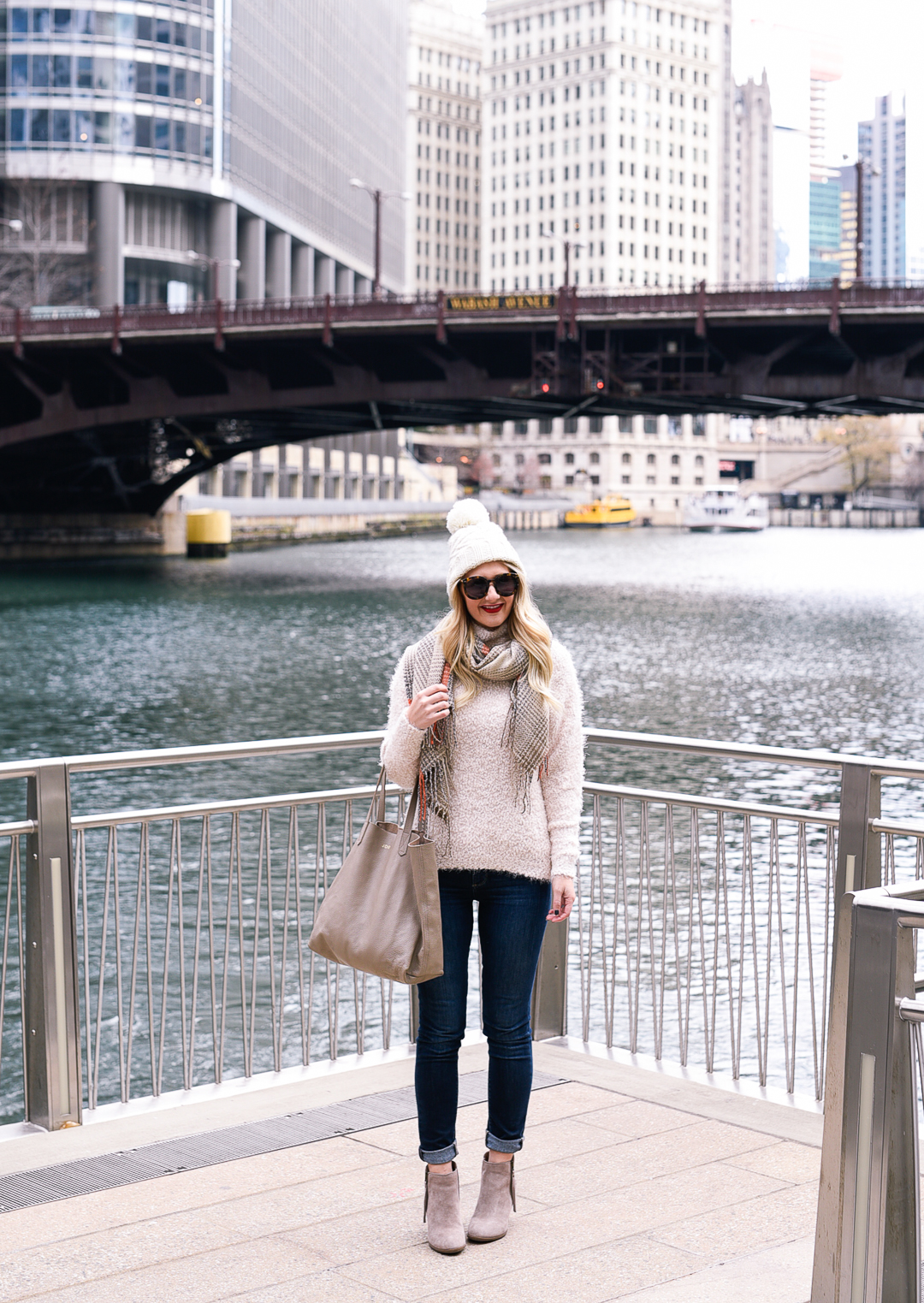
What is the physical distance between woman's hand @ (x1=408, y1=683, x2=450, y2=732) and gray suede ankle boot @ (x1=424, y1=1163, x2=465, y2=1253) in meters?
1.29

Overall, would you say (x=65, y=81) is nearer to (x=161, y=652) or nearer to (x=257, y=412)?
(x=257, y=412)

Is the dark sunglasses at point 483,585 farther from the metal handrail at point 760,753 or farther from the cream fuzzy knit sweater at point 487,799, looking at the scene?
the metal handrail at point 760,753

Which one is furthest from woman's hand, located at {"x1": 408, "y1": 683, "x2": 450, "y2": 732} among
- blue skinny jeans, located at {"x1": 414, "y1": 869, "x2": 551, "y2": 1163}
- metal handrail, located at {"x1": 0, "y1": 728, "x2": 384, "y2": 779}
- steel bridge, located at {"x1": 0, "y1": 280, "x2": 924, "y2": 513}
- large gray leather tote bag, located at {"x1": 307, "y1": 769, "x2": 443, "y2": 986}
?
steel bridge, located at {"x1": 0, "y1": 280, "x2": 924, "y2": 513}

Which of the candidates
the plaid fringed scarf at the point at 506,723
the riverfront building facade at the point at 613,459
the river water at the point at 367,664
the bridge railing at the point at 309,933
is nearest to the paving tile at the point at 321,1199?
the bridge railing at the point at 309,933

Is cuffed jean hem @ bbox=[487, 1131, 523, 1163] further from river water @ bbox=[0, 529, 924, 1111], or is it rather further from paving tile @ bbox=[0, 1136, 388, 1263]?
river water @ bbox=[0, 529, 924, 1111]

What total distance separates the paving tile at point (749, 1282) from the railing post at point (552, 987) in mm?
2210

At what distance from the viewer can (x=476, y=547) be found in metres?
4.51

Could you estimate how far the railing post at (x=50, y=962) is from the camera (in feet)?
18.3

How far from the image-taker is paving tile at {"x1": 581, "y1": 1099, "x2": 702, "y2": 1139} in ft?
18.4

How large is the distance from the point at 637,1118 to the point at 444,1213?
1.31 m

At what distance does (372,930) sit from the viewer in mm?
4434

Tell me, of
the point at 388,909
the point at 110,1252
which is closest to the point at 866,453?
the point at 388,909

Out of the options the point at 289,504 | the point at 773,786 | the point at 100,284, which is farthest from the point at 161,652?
the point at 289,504

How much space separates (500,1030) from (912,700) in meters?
24.7
